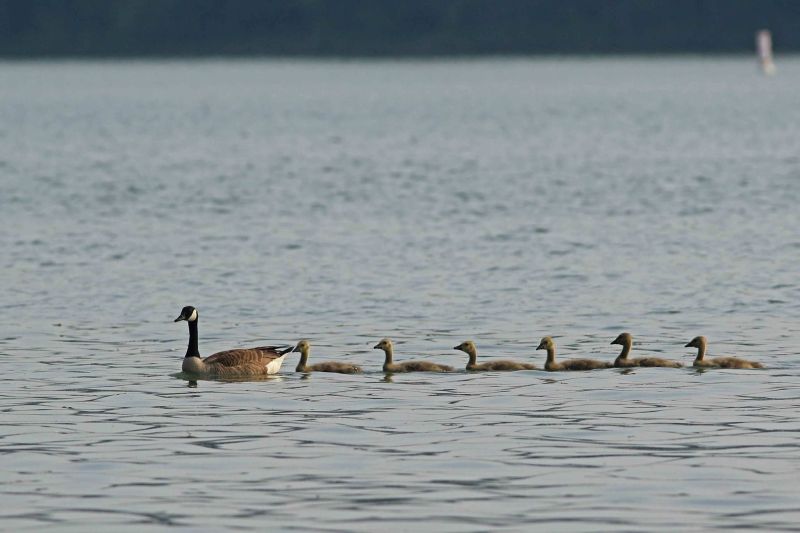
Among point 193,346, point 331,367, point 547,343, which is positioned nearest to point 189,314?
point 193,346

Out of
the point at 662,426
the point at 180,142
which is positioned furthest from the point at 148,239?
the point at 180,142

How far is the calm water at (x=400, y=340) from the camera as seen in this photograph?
19.2m

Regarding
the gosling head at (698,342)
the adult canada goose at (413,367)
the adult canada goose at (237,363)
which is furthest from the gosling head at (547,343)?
the adult canada goose at (237,363)

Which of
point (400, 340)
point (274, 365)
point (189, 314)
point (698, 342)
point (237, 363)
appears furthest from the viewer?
point (400, 340)

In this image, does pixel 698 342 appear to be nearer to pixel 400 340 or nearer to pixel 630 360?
pixel 630 360

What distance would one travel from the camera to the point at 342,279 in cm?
3856

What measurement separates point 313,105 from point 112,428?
14610 centimetres

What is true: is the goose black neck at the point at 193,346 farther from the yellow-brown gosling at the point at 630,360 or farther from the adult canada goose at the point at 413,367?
the yellow-brown gosling at the point at 630,360

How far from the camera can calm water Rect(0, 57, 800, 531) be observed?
19.2m

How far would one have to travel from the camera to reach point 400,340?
30.5m

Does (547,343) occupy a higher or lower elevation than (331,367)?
higher

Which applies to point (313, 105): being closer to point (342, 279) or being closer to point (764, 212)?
point (764, 212)

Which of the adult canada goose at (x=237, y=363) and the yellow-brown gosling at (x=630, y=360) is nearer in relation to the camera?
the adult canada goose at (x=237, y=363)

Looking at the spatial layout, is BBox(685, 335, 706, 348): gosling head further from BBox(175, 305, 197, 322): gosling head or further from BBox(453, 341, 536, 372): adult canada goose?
BBox(175, 305, 197, 322): gosling head
